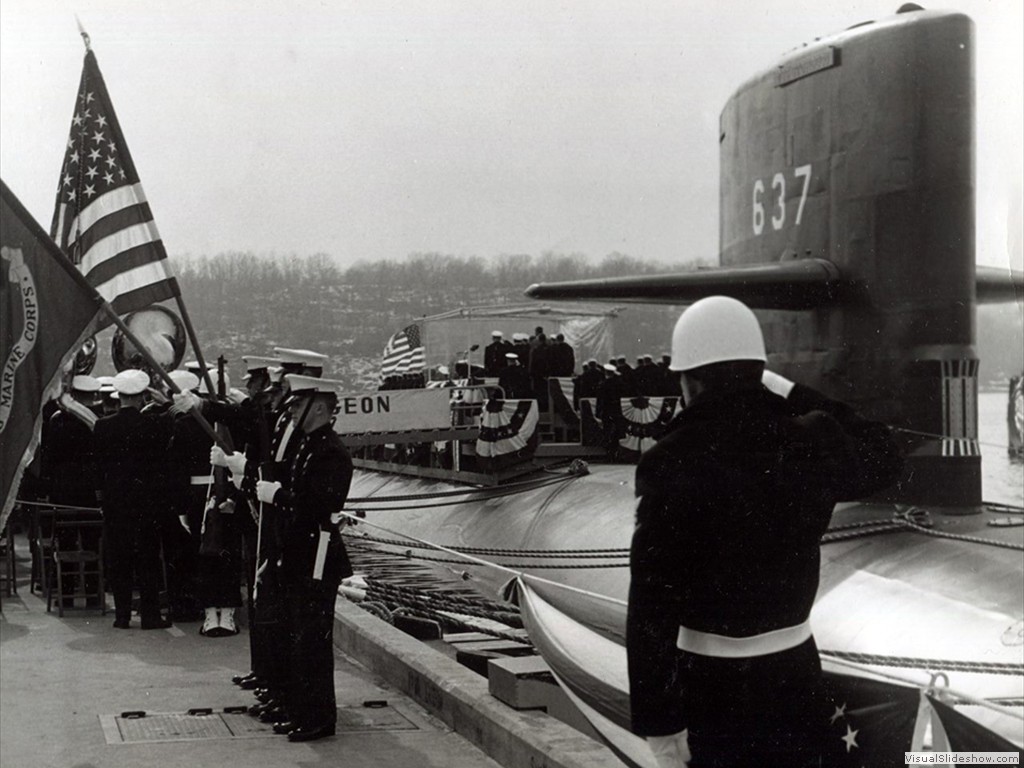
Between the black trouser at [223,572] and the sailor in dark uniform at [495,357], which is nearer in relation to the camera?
the black trouser at [223,572]

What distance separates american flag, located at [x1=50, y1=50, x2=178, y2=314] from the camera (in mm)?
6926

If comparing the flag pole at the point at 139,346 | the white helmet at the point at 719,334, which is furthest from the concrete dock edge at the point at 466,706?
the white helmet at the point at 719,334

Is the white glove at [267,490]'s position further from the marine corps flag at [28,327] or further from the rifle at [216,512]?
the rifle at [216,512]

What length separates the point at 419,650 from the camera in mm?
6852

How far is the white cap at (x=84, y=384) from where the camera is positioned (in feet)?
34.6

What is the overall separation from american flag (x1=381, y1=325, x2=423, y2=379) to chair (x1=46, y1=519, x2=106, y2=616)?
42.5 ft

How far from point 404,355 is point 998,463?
27391 millimetres

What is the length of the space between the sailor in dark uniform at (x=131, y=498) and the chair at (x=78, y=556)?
0.47 meters

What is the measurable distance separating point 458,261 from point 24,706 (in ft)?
13.2

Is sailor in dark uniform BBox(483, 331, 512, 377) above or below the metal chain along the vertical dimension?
above

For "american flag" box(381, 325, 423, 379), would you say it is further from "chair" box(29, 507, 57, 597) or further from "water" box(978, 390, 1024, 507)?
"chair" box(29, 507, 57, 597)

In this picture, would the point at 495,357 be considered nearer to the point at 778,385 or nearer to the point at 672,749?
the point at 778,385

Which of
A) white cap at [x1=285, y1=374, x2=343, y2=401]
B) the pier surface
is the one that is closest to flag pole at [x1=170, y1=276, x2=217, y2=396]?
white cap at [x1=285, y1=374, x2=343, y2=401]

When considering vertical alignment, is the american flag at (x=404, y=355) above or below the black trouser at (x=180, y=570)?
above
